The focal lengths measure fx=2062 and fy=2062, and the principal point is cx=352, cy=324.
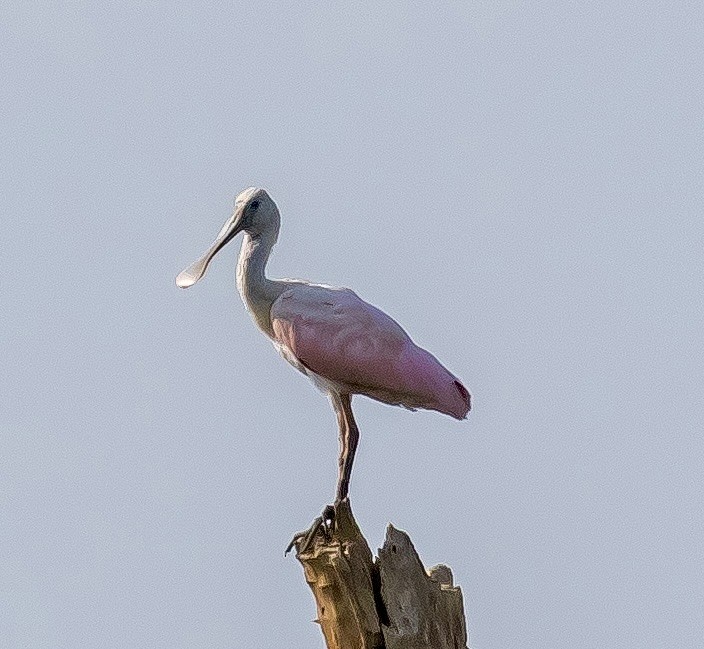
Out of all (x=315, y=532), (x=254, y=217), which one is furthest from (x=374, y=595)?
(x=254, y=217)

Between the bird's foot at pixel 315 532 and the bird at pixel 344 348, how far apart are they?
0.84m

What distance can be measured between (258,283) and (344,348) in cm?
84

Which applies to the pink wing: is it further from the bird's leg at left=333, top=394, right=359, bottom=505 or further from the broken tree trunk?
the broken tree trunk

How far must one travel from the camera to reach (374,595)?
13.2 meters

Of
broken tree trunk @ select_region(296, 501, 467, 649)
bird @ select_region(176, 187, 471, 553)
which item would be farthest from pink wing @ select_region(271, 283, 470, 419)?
broken tree trunk @ select_region(296, 501, 467, 649)

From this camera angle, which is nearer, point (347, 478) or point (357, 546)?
point (357, 546)

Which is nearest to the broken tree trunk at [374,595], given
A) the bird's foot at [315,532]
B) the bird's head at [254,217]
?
the bird's foot at [315,532]

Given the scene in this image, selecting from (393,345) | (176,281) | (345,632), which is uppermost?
(176,281)

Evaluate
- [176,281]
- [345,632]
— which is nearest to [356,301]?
[176,281]

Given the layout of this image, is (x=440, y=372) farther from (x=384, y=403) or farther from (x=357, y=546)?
(x=357, y=546)

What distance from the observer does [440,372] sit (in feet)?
49.1

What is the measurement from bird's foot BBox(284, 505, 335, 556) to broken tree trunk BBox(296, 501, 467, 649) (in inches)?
2.4

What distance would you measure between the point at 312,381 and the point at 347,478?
89cm

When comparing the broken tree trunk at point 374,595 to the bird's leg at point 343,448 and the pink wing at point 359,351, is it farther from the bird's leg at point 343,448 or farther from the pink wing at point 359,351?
the pink wing at point 359,351
